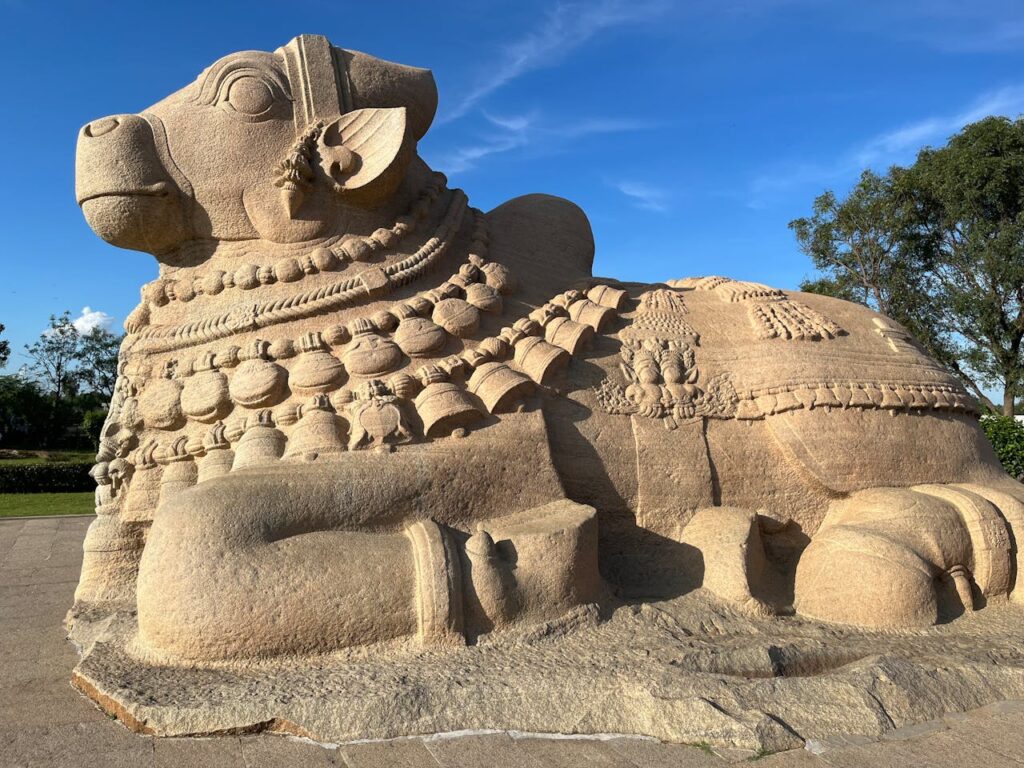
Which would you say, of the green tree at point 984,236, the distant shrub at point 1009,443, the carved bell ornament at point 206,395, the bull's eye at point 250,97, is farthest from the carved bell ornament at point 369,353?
the green tree at point 984,236

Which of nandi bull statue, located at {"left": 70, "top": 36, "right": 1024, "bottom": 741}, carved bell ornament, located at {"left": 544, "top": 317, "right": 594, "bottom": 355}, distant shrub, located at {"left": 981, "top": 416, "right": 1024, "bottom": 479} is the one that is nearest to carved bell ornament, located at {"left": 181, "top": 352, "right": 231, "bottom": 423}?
nandi bull statue, located at {"left": 70, "top": 36, "right": 1024, "bottom": 741}

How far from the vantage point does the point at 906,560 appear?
126 inches

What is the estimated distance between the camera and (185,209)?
143 inches

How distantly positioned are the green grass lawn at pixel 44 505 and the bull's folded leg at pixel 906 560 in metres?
8.76

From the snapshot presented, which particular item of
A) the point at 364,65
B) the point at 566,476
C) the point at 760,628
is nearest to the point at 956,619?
the point at 760,628

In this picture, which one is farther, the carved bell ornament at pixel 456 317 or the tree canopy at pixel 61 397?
the tree canopy at pixel 61 397

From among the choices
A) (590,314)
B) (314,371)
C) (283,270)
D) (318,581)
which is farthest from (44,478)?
(318,581)

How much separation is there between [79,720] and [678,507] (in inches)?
91.6

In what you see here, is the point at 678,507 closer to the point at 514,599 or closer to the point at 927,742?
the point at 514,599

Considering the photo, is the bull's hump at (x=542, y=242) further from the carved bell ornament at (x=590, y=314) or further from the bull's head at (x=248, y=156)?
the bull's head at (x=248, y=156)

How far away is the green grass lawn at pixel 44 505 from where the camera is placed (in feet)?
32.5

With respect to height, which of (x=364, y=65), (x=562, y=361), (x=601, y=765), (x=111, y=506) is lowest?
(x=601, y=765)

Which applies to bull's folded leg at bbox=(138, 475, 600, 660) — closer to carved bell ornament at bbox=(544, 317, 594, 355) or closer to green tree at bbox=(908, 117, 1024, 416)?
carved bell ornament at bbox=(544, 317, 594, 355)

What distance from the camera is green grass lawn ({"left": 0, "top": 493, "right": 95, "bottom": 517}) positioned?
32.5 feet
